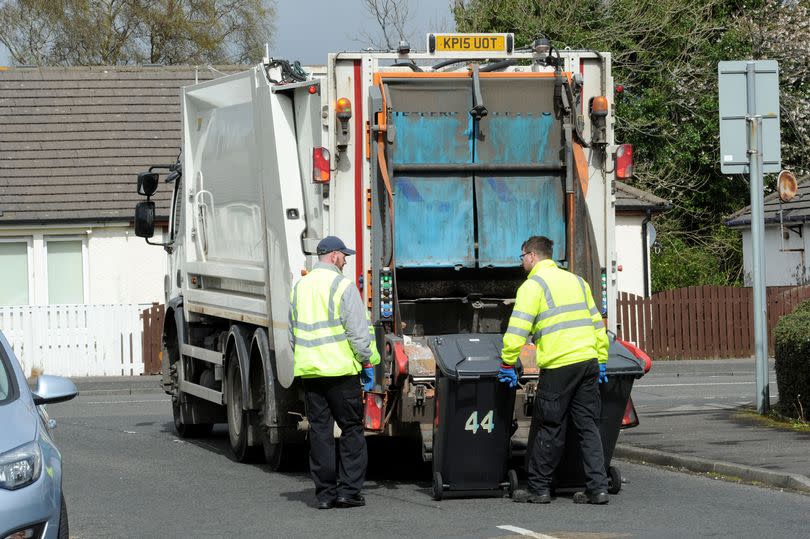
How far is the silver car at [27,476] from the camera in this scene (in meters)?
6.35

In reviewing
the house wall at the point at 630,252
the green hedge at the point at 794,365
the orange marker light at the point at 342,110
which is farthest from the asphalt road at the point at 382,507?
the house wall at the point at 630,252

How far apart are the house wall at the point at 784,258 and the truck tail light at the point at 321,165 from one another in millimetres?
20821

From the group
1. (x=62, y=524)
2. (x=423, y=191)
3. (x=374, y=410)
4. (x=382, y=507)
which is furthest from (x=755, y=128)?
(x=62, y=524)

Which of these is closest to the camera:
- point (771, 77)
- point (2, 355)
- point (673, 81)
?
point (2, 355)

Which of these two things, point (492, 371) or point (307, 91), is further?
point (307, 91)

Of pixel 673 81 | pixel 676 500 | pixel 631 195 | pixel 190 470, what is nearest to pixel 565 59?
pixel 676 500

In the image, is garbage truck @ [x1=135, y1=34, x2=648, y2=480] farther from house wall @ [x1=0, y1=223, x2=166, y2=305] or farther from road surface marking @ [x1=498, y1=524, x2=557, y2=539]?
house wall @ [x1=0, y1=223, x2=166, y2=305]

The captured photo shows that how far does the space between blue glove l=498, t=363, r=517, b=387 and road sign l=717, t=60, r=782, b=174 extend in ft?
17.0

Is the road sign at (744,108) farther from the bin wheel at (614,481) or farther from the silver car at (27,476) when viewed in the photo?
the silver car at (27,476)

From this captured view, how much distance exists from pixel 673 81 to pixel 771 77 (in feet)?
71.5

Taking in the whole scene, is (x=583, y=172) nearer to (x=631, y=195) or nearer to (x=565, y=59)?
(x=565, y=59)

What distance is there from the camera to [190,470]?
11.8 m

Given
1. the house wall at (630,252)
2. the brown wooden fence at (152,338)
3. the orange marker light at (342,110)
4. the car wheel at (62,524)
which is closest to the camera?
the car wheel at (62,524)

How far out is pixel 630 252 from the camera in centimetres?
3028
